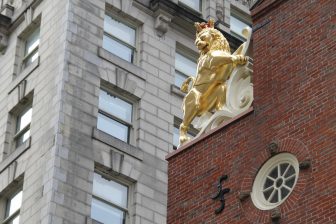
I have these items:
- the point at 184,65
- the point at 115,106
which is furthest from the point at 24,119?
the point at 184,65

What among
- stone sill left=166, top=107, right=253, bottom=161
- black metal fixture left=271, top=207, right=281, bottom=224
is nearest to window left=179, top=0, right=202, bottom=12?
stone sill left=166, top=107, right=253, bottom=161

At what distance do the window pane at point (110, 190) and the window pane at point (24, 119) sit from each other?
3969 mm

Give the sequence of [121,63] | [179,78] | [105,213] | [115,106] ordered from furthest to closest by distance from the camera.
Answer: [179,78] → [121,63] → [115,106] → [105,213]

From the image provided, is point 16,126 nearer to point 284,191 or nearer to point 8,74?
point 8,74

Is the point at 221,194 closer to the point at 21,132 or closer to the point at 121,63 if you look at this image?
the point at 21,132

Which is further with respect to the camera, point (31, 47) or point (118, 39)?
point (31, 47)

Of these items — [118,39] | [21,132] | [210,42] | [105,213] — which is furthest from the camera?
[118,39]

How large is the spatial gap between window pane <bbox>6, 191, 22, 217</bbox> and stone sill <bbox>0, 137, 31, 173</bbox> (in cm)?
132

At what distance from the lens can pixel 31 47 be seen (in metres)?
43.3

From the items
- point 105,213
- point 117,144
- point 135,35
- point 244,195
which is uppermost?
point 135,35

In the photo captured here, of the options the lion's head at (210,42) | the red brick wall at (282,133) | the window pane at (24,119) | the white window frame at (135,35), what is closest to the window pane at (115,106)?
the white window frame at (135,35)

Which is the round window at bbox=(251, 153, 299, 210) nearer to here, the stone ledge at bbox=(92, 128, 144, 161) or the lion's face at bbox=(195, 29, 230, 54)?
the lion's face at bbox=(195, 29, 230, 54)

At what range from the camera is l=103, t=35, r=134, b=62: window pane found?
4200 centimetres

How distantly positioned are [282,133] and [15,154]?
63.9 feet
